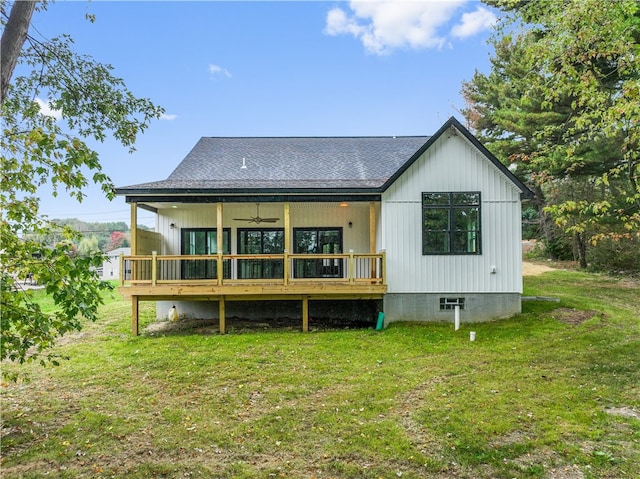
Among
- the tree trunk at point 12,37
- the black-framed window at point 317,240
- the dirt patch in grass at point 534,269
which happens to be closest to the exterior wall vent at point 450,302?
the black-framed window at point 317,240

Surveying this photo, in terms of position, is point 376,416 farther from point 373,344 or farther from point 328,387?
point 373,344

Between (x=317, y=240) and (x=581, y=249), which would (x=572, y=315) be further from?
(x=581, y=249)

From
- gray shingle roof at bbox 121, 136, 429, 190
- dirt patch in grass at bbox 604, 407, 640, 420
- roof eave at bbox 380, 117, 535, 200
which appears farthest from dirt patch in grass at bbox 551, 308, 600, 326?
gray shingle roof at bbox 121, 136, 429, 190

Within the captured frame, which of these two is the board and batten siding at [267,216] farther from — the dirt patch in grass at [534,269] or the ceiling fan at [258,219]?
the dirt patch in grass at [534,269]

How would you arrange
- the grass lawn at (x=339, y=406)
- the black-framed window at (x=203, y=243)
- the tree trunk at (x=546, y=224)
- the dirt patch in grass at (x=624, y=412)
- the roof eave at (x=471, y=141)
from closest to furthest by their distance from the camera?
the grass lawn at (x=339, y=406), the dirt patch in grass at (x=624, y=412), the roof eave at (x=471, y=141), the black-framed window at (x=203, y=243), the tree trunk at (x=546, y=224)

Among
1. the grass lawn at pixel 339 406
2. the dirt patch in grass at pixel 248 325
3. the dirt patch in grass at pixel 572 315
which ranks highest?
the dirt patch in grass at pixel 572 315

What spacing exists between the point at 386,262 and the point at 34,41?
834cm

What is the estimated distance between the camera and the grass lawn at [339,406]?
399cm

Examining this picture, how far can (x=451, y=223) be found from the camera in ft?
33.4

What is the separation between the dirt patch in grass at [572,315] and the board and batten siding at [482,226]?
1323 millimetres

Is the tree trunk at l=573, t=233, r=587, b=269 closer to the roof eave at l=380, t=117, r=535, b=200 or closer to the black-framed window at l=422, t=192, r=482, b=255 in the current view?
the roof eave at l=380, t=117, r=535, b=200

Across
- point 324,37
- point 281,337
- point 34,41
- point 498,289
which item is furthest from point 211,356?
point 324,37

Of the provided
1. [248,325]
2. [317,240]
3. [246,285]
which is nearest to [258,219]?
[317,240]

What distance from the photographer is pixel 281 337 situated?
30.7 feet
